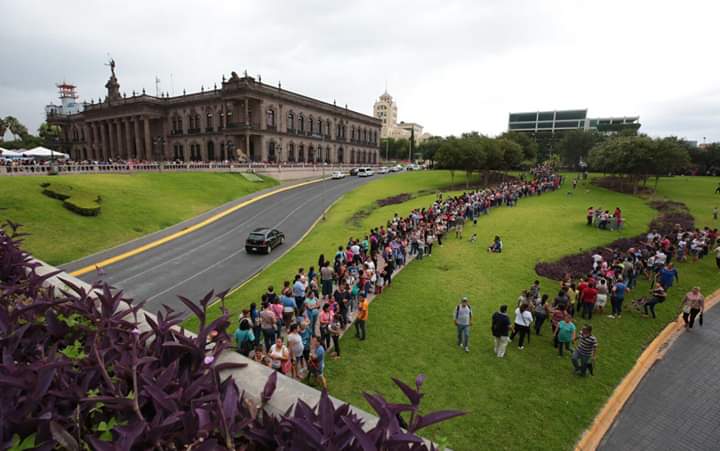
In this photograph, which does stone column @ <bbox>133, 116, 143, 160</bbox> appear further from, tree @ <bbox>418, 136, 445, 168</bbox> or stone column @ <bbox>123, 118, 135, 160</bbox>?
tree @ <bbox>418, 136, 445, 168</bbox>

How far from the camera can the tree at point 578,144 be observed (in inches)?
2594

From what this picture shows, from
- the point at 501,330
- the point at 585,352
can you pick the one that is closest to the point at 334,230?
the point at 501,330

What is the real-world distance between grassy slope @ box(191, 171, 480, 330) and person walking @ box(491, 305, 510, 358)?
24.6ft

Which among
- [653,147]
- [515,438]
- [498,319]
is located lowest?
[515,438]

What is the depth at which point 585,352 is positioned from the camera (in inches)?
404

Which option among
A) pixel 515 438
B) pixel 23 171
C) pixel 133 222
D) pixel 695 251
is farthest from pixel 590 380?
pixel 23 171

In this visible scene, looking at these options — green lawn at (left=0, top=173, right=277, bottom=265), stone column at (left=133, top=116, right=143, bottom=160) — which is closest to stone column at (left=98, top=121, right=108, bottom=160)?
stone column at (left=133, top=116, right=143, bottom=160)

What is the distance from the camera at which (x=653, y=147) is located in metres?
37.8

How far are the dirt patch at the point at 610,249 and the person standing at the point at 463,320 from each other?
334 inches

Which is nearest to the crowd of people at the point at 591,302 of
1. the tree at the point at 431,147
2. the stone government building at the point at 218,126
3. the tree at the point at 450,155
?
the tree at the point at 450,155

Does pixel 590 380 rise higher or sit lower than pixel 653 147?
lower

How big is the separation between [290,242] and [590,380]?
20656mm

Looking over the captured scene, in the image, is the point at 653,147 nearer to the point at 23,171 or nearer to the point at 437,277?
the point at 437,277

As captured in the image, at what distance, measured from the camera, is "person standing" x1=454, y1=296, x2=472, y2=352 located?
11352 millimetres
